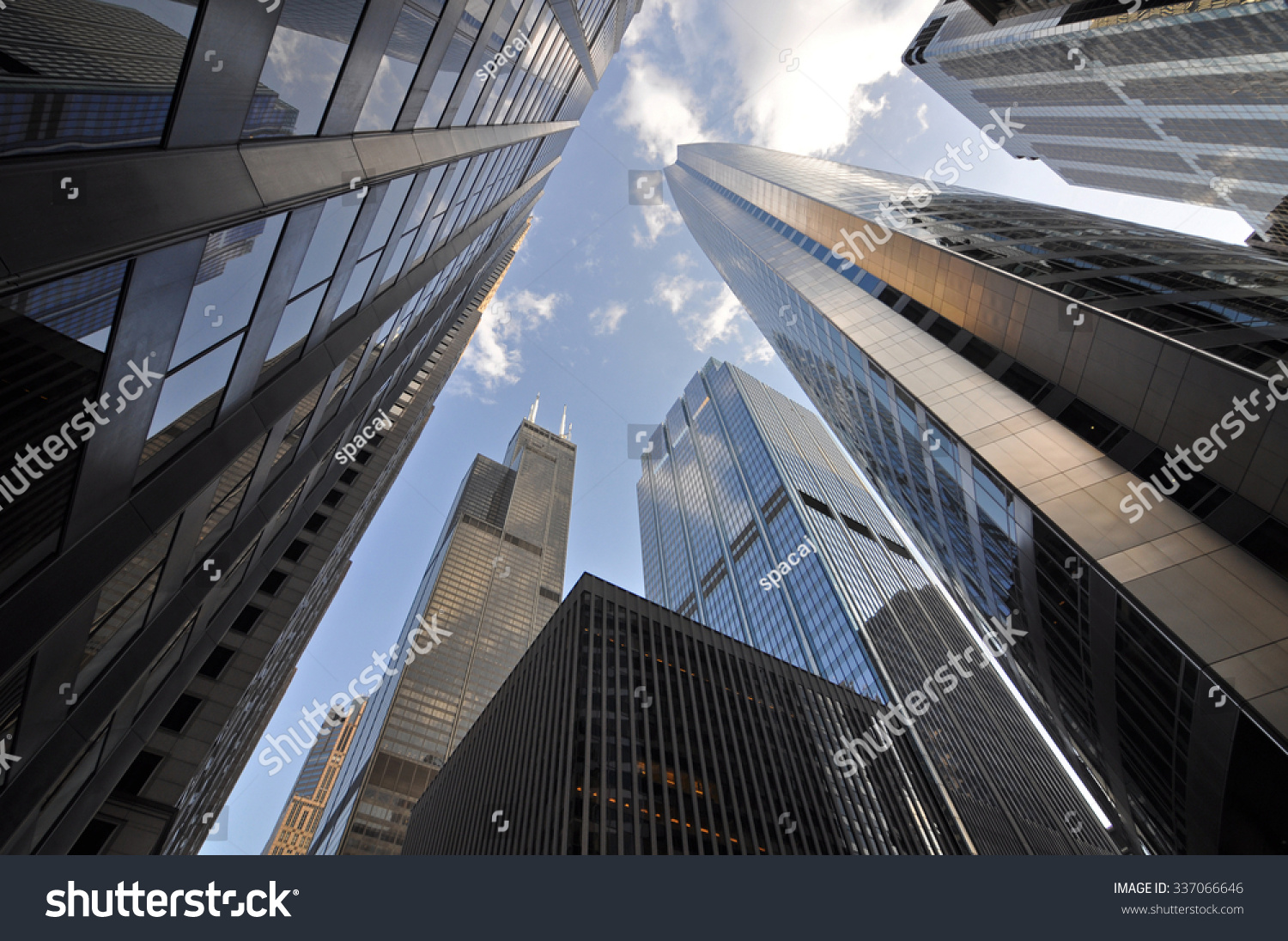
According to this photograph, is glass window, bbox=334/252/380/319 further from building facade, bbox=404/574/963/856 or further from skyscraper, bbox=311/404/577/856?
skyscraper, bbox=311/404/577/856

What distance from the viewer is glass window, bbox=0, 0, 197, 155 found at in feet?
16.8

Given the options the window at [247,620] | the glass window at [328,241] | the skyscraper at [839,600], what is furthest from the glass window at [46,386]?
the skyscraper at [839,600]

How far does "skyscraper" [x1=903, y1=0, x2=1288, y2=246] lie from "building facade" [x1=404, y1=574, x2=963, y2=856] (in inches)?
3261

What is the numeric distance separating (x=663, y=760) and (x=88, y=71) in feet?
205

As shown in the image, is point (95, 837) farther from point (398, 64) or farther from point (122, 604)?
point (398, 64)

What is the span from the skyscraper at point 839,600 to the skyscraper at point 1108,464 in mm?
21780

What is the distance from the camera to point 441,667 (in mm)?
149625

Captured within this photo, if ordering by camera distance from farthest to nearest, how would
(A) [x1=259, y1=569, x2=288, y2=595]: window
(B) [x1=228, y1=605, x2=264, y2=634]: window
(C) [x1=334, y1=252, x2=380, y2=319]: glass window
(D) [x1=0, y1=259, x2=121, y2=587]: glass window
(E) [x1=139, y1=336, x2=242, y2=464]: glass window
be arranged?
(A) [x1=259, y1=569, x2=288, y2=595]: window → (B) [x1=228, y1=605, x2=264, y2=634]: window → (C) [x1=334, y1=252, x2=380, y2=319]: glass window → (E) [x1=139, y1=336, x2=242, y2=464]: glass window → (D) [x1=0, y1=259, x2=121, y2=587]: glass window

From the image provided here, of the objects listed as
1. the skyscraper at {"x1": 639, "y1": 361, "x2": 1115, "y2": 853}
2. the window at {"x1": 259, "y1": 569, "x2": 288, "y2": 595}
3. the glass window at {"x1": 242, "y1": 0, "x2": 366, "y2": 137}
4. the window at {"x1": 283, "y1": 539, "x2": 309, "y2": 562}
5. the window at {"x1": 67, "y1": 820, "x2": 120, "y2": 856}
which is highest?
the skyscraper at {"x1": 639, "y1": 361, "x2": 1115, "y2": 853}

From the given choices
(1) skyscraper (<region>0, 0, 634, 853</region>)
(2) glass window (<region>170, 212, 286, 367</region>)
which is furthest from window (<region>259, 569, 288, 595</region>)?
(2) glass window (<region>170, 212, 286, 367</region>)

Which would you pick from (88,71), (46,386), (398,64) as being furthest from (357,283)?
(88,71)

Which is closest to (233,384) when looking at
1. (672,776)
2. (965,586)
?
(965,586)

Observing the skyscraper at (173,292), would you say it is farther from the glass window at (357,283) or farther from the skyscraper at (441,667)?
the skyscraper at (441,667)

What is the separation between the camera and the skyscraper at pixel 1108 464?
17.2 meters
